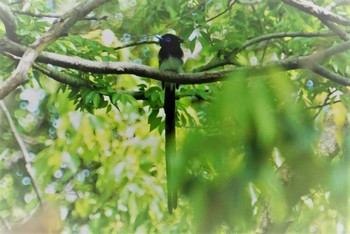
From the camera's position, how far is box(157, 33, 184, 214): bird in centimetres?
110

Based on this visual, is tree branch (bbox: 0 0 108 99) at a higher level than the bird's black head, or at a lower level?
higher

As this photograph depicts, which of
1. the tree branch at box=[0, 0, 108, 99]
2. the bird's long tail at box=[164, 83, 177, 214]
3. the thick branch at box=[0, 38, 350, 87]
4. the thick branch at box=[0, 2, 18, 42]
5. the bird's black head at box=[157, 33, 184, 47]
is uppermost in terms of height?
the thick branch at box=[0, 2, 18, 42]

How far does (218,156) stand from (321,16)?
0.41 metres

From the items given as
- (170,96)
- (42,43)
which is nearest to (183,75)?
(170,96)

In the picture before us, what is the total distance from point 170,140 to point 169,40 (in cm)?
23

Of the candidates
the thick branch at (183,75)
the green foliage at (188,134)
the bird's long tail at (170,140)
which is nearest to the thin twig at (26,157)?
the green foliage at (188,134)

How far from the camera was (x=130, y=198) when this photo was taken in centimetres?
111

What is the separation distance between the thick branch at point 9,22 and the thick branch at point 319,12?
2.07ft

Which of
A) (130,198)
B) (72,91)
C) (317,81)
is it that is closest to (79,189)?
(130,198)

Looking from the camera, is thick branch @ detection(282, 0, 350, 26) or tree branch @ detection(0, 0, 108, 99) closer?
tree branch @ detection(0, 0, 108, 99)

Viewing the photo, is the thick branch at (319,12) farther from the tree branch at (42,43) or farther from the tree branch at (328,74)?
the tree branch at (42,43)

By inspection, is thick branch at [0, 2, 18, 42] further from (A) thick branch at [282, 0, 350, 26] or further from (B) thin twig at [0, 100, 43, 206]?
(A) thick branch at [282, 0, 350, 26]

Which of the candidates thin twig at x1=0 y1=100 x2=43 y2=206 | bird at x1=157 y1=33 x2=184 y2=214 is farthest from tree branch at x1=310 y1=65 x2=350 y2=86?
thin twig at x1=0 y1=100 x2=43 y2=206

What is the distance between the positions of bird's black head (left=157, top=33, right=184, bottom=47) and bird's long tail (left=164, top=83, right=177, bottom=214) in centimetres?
9
